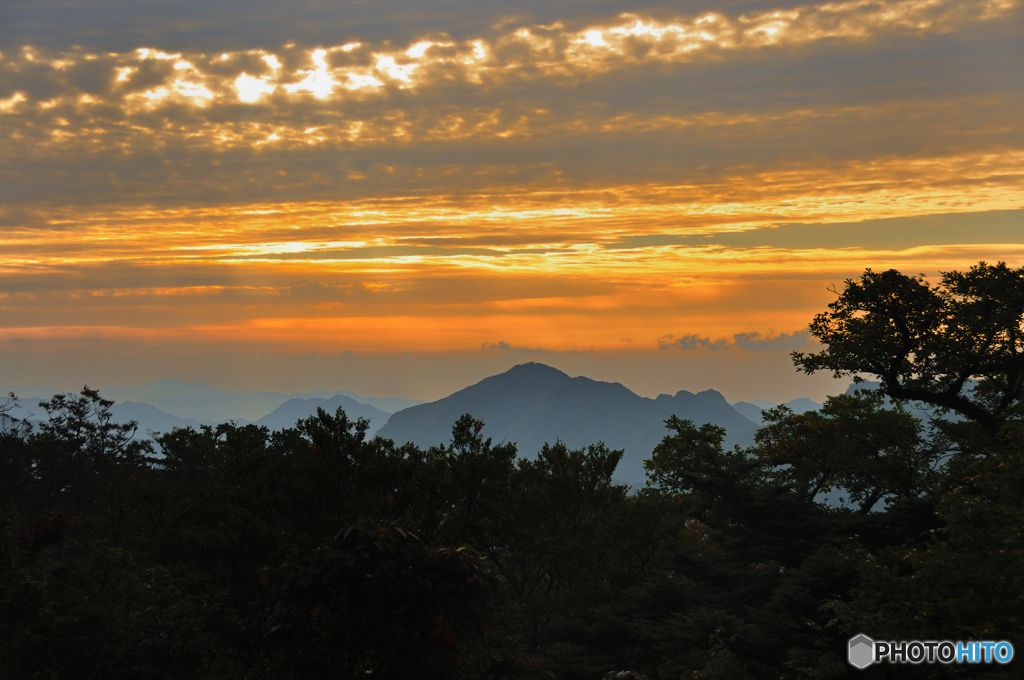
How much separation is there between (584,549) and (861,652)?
12.2 metres

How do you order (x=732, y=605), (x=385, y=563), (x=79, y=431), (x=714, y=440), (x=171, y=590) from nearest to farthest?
(x=385, y=563) < (x=171, y=590) < (x=732, y=605) < (x=714, y=440) < (x=79, y=431)

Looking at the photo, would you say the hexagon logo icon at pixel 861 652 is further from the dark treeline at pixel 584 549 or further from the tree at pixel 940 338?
the tree at pixel 940 338

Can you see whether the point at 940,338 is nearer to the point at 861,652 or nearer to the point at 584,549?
the point at 861,652

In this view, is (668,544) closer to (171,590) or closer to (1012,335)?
(1012,335)

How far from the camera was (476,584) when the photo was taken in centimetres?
1019

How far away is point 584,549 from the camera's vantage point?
26.7 metres

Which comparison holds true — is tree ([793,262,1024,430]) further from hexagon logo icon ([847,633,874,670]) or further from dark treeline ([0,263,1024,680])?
hexagon logo icon ([847,633,874,670])

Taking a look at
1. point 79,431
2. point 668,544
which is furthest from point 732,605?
point 79,431

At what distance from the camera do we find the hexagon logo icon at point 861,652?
15.7 metres

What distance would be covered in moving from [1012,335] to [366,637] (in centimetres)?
2263

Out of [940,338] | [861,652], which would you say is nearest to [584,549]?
[861,652]

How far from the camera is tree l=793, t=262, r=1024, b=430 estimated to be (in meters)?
21.7

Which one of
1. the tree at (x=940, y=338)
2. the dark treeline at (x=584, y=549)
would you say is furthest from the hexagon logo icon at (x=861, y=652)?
the tree at (x=940, y=338)

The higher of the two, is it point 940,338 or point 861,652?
point 940,338
